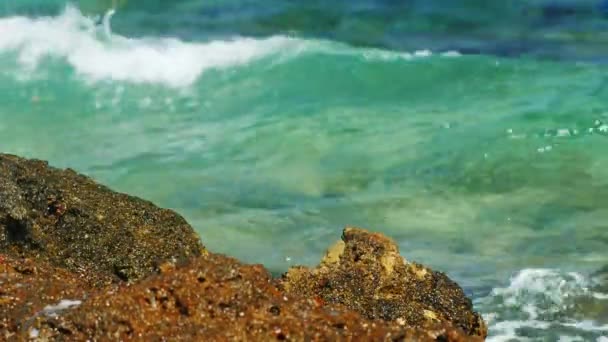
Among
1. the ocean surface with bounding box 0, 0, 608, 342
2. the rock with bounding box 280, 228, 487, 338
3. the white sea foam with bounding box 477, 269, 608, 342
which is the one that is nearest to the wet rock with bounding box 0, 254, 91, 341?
the rock with bounding box 280, 228, 487, 338

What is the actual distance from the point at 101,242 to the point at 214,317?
233 cm

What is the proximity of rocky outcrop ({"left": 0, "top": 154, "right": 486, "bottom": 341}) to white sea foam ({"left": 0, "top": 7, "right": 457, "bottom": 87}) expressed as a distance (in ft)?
41.5

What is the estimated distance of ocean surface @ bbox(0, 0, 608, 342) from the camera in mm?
10000

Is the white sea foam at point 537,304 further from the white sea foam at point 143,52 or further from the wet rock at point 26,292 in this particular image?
the white sea foam at point 143,52

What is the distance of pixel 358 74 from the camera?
1872cm

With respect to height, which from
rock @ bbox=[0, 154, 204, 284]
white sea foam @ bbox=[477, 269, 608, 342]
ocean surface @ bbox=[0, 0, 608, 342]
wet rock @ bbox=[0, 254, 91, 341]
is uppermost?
ocean surface @ bbox=[0, 0, 608, 342]

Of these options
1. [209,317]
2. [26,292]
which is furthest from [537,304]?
[26,292]

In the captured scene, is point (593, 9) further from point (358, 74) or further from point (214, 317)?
point (214, 317)

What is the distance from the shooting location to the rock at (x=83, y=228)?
592 centimetres

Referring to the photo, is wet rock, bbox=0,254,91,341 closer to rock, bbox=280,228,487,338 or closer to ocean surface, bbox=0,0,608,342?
rock, bbox=280,228,487,338

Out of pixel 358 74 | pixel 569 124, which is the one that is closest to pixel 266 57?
pixel 358 74

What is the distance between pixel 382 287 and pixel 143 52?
1551cm

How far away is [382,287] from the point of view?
6043 mm

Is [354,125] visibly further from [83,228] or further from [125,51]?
[83,228]
